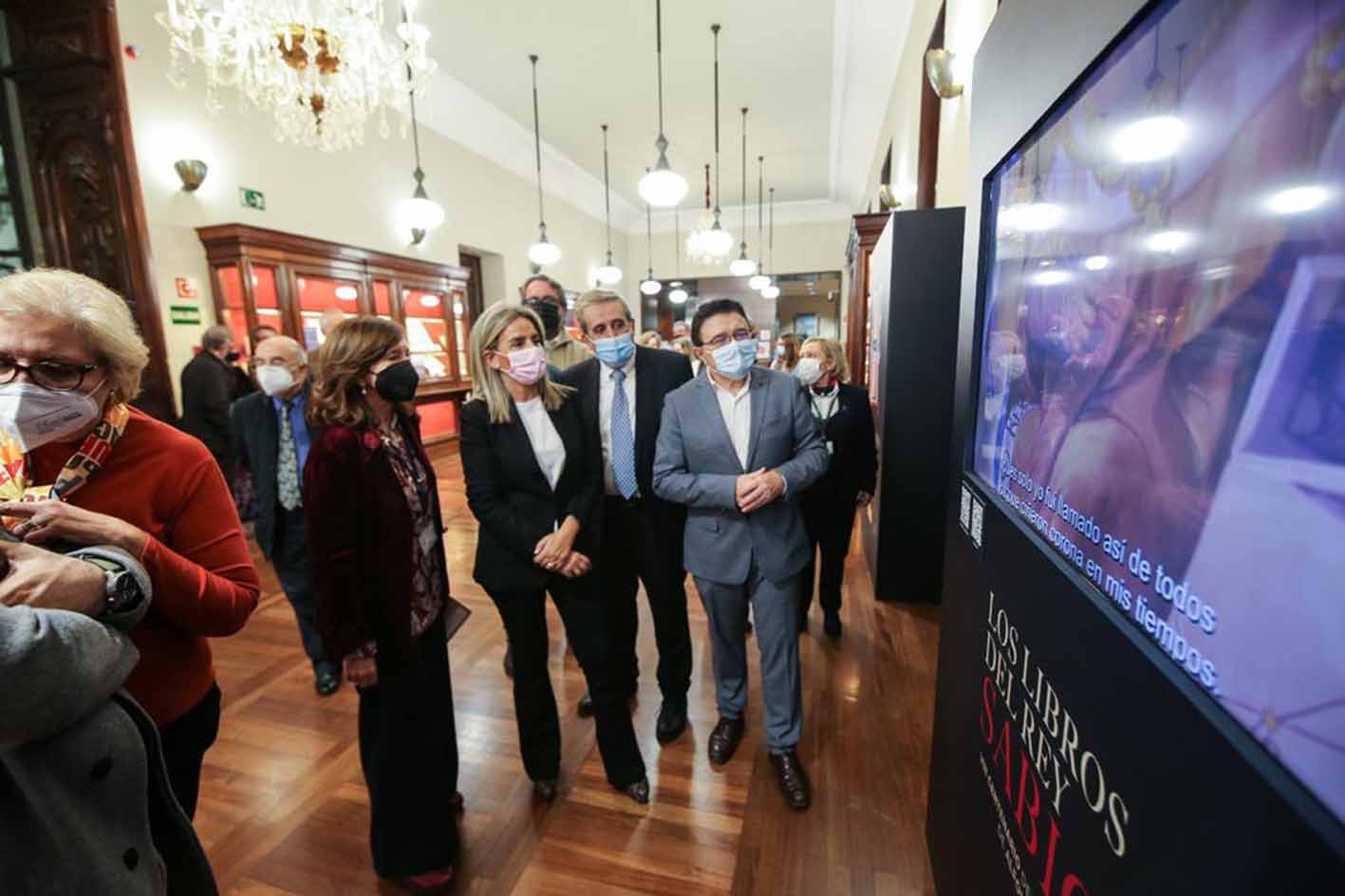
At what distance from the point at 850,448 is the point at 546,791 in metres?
1.86

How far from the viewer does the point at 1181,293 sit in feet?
1.93

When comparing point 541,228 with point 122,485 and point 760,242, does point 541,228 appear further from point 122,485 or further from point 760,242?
point 122,485

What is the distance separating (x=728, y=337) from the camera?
1836mm

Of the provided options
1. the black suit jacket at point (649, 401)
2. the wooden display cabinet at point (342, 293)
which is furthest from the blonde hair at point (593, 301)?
the wooden display cabinet at point (342, 293)

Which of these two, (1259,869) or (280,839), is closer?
(1259,869)

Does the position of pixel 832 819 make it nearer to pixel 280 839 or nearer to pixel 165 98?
pixel 280 839

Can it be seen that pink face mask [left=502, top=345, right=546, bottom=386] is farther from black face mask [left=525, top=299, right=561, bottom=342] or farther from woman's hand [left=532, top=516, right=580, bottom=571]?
black face mask [left=525, top=299, right=561, bottom=342]

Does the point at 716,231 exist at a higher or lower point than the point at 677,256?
lower

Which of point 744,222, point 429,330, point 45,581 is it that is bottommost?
point 45,581

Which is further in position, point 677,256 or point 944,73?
point 677,256

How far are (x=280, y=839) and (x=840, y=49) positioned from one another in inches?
285

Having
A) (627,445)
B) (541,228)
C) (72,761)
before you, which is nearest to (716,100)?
(541,228)

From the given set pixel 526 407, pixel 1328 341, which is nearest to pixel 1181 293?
pixel 1328 341

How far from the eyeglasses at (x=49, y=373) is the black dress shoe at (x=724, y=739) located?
196 cm
